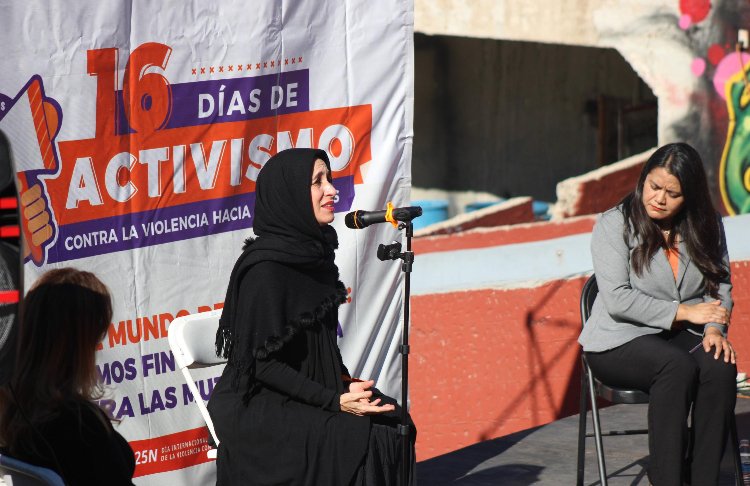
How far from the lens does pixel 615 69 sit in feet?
38.6

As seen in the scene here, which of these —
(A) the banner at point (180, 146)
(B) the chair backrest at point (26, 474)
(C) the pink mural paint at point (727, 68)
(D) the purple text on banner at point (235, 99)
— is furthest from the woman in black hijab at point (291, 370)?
(C) the pink mural paint at point (727, 68)

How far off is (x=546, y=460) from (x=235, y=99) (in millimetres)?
2250

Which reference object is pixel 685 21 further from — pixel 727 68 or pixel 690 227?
pixel 690 227

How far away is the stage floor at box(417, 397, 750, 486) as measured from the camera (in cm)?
487

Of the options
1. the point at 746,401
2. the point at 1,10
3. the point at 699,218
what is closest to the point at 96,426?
the point at 1,10

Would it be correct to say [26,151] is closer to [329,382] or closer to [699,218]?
[329,382]

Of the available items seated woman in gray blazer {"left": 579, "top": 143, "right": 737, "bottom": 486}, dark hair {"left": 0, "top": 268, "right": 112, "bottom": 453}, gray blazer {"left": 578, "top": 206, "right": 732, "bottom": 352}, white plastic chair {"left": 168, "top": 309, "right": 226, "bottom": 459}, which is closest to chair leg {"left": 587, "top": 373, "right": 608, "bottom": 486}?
seated woman in gray blazer {"left": 579, "top": 143, "right": 737, "bottom": 486}

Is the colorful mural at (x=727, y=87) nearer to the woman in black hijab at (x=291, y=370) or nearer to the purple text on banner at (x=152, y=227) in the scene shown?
the purple text on banner at (x=152, y=227)

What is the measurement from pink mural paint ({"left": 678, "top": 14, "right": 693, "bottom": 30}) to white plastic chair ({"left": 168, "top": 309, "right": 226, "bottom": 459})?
20.5 feet

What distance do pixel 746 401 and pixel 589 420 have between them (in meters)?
0.99

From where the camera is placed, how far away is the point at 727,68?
9125 millimetres

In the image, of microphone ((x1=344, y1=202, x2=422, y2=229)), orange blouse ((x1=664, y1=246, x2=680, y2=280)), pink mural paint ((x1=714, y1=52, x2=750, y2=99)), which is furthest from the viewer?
pink mural paint ((x1=714, y1=52, x2=750, y2=99))

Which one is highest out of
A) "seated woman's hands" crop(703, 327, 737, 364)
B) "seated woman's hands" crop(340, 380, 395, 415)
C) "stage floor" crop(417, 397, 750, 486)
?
"seated woman's hands" crop(703, 327, 737, 364)

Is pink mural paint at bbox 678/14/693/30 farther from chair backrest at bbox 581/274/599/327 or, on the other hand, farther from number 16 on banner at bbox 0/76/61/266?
number 16 on banner at bbox 0/76/61/266
